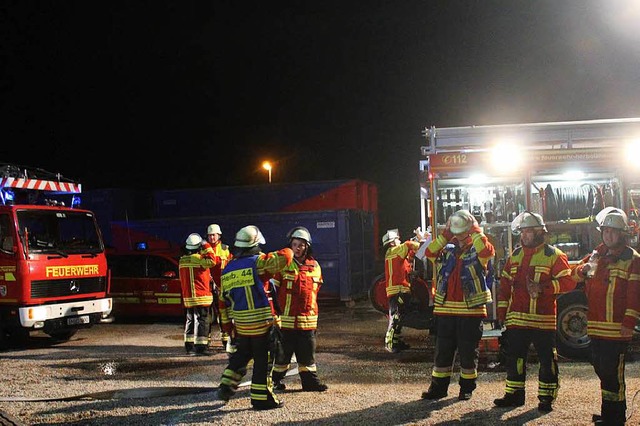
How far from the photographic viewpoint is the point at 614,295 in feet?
17.0

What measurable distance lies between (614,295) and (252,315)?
118 inches

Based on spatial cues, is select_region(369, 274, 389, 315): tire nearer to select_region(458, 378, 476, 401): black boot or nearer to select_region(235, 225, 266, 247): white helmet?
select_region(458, 378, 476, 401): black boot

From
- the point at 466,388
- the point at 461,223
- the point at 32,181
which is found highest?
the point at 32,181

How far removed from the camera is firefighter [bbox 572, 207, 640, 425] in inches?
199

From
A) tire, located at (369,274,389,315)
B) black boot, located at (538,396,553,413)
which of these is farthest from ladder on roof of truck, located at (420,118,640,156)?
black boot, located at (538,396,553,413)

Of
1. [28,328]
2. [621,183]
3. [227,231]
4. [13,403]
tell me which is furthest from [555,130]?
[227,231]

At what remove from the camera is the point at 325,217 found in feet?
50.6

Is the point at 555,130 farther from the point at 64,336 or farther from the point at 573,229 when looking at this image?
the point at 64,336

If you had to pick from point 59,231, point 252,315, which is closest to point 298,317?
point 252,315

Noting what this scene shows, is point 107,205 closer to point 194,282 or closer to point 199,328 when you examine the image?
point 194,282

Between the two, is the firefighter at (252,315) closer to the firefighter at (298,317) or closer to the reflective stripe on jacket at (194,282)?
the firefighter at (298,317)

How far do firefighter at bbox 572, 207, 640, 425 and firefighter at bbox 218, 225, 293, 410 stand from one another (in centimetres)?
261

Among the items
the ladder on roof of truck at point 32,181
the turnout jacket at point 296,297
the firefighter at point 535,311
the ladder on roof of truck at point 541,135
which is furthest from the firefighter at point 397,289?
Result: the ladder on roof of truck at point 32,181

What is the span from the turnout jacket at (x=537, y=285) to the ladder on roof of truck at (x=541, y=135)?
120 inches
